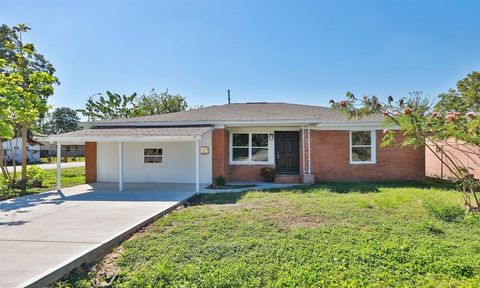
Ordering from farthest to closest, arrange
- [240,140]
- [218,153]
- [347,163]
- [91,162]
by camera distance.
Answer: [91,162] < [240,140] < [347,163] < [218,153]

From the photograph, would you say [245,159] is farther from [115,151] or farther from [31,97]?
[31,97]

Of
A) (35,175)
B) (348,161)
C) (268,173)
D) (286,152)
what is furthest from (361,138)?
(35,175)

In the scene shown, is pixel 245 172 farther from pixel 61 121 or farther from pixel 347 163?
pixel 61 121

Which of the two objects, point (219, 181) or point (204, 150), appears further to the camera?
point (204, 150)

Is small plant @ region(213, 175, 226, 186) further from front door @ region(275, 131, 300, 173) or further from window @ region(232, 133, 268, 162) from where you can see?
front door @ region(275, 131, 300, 173)

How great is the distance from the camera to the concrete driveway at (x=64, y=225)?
4.36 meters

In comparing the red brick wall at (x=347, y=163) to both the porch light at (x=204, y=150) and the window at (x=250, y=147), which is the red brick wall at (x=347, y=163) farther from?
the porch light at (x=204, y=150)

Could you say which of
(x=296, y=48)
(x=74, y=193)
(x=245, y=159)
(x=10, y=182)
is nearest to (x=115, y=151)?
(x=74, y=193)

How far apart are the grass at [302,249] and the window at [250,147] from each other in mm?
6426

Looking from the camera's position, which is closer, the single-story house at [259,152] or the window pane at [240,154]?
the single-story house at [259,152]

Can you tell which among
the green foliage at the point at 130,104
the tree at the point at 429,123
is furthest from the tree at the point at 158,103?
the tree at the point at 429,123

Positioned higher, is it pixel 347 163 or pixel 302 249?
pixel 347 163

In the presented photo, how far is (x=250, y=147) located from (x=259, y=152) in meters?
0.51

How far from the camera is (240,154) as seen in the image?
14828 millimetres
